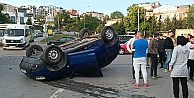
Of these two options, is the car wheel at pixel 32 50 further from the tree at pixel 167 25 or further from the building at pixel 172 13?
the building at pixel 172 13

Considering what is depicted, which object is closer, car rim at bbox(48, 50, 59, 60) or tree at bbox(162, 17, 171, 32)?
car rim at bbox(48, 50, 59, 60)

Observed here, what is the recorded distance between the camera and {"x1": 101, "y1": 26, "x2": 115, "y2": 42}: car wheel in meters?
10.5

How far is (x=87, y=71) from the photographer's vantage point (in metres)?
10.1

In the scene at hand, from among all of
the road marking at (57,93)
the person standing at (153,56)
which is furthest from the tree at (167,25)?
the road marking at (57,93)

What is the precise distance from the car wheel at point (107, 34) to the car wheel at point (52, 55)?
1.81m

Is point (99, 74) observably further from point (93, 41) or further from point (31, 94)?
point (31, 94)

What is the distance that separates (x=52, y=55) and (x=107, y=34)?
2266mm

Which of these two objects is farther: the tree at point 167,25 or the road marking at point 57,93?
the tree at point 167,25

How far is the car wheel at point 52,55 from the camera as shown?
9352 mm

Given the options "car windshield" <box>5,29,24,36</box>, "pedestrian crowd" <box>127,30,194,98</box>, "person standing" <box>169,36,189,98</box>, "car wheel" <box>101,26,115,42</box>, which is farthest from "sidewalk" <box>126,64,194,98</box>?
"car windshield" <box>5,29,24,36</box>

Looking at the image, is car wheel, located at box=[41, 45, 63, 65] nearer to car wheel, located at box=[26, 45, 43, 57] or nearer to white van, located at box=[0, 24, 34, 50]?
car wheel, located at box=[26, 45, 43, 57]

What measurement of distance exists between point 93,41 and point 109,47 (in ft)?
2.49

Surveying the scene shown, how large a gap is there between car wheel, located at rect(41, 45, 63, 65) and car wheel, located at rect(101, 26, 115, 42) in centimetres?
181

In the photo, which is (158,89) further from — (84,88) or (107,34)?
(107,34)
